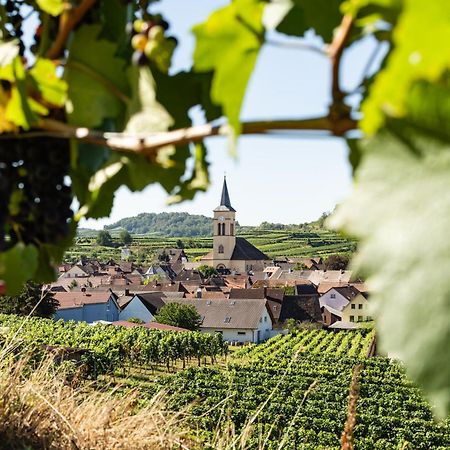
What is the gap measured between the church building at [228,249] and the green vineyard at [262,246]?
34.5 feet

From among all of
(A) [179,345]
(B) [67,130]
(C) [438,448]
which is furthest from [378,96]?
(A) [179,345]

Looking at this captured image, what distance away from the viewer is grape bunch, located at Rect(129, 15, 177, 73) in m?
0.59

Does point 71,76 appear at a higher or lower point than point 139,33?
lower

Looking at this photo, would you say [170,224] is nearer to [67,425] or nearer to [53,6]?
[67,425]

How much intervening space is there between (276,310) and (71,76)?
35323mm

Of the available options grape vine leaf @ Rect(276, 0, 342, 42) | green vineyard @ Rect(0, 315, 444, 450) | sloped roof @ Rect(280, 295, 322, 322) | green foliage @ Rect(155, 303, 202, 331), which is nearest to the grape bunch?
grape vine leaf @ Rect(276, 0, 342, 42)

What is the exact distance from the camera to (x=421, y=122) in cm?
30

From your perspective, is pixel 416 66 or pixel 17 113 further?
pixel 17 113

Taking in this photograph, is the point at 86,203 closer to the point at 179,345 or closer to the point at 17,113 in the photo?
the point at 17,113

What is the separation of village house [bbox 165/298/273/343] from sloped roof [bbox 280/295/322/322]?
5.15 feet

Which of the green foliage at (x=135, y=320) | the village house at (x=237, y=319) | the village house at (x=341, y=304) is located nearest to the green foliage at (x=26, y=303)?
the green foliage at (x=135, y=320)

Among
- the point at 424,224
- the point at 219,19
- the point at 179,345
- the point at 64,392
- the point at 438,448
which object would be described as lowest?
the point at 424,224

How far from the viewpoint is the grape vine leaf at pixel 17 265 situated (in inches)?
24.0

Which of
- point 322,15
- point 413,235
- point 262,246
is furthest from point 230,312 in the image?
point 262,246
